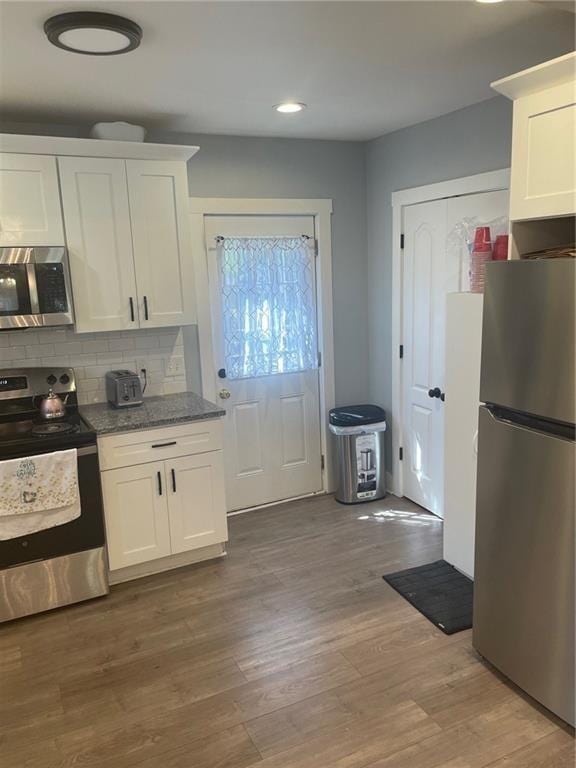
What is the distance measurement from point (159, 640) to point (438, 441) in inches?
81.4

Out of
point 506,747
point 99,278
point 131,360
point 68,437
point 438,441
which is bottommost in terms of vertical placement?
point 506,747

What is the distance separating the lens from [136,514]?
3.15 m

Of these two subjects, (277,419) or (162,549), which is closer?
(162,549)

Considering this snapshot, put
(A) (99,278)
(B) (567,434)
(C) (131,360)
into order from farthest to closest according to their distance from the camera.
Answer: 1. (C) (131,360)
2. (A) (99,278)
3. (B) (567,434)

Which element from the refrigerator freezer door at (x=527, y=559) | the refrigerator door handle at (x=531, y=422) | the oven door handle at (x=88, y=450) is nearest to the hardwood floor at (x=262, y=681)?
the refrigerator freezer door at (x=527, y=559)

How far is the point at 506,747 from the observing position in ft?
6.75

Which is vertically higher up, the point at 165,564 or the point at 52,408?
the point at 52,408

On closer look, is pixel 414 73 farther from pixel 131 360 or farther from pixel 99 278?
pixel 131 360

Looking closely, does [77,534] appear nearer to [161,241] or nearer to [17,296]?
[17,296]

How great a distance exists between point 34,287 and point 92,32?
4.45 feet

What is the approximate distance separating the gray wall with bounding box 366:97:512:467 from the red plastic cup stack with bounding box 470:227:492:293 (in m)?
0.50

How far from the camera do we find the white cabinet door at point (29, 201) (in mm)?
2906

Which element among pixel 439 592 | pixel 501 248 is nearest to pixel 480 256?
pixel 501 248

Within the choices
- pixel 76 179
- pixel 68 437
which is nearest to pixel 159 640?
pixel 68 437
